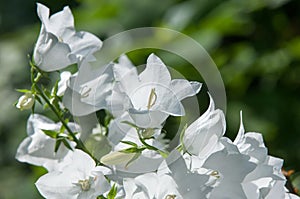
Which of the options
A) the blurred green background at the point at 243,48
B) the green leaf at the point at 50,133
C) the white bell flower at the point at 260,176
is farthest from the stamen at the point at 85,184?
the blurred green background at the point at 243,48

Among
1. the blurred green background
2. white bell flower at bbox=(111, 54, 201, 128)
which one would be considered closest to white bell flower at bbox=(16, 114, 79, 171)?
white bell flower at bbox=(111, 54, 201, 128)

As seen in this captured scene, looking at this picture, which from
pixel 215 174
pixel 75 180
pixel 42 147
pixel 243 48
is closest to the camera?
pixel 215 174

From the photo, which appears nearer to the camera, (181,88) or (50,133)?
(181,88)

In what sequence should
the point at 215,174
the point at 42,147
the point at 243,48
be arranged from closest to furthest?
the point at 215,174 < the point at 42,147 < the point at 243,48

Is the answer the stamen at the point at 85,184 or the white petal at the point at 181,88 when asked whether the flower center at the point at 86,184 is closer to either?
the stamen at the point at 85,184

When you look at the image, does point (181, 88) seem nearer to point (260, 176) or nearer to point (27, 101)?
point (260, 176)

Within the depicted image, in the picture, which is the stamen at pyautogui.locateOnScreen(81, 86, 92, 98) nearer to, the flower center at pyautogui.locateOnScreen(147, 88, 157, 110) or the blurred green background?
the flower center at pyautogui.locateOnScreen(147, 88, 157, 110)

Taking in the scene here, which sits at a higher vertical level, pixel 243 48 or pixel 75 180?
pixel 75 180

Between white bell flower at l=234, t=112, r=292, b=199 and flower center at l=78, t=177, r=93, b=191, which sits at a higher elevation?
white bell flower at l=234, t=112, r=292, b=199

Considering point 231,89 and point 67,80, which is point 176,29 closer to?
point 231,89

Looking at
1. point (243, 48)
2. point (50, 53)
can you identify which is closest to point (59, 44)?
point (50, 53)
